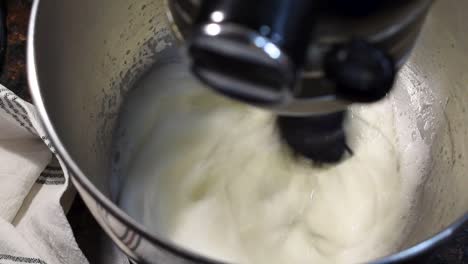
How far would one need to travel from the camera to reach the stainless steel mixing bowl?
50cm

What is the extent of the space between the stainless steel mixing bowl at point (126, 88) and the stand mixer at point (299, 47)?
0.15 meters

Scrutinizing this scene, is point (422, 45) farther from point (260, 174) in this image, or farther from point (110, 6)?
point (110, 6)

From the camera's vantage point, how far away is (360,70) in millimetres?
337

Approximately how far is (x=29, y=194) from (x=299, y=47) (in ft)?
1.75

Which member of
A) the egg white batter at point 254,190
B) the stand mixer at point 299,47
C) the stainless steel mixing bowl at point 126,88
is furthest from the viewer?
the egg white batter at point 254,190

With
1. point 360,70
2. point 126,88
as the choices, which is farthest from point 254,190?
point 360,70

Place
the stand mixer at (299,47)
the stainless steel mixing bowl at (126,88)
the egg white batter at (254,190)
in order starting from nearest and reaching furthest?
the stand mixer at (299,47) → the stainless steel mixing bowl at (126,88) → the egg white batter at (254,190)

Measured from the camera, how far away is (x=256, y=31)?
306mm

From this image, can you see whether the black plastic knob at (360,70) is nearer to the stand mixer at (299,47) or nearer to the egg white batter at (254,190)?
the stand mixer at (299,47)

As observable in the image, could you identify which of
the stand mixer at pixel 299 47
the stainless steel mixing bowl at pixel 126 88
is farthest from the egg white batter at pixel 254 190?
Result: the stand mixer at pixel 299 47

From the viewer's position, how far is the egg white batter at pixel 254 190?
2.17 feet

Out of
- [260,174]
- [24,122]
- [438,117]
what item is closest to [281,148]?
[260,174]

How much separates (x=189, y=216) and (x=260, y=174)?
0.10 m

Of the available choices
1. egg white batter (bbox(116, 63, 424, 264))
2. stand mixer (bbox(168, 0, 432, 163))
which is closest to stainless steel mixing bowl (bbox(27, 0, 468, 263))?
egg white batter (bbox(116, 63, 424, 264))
